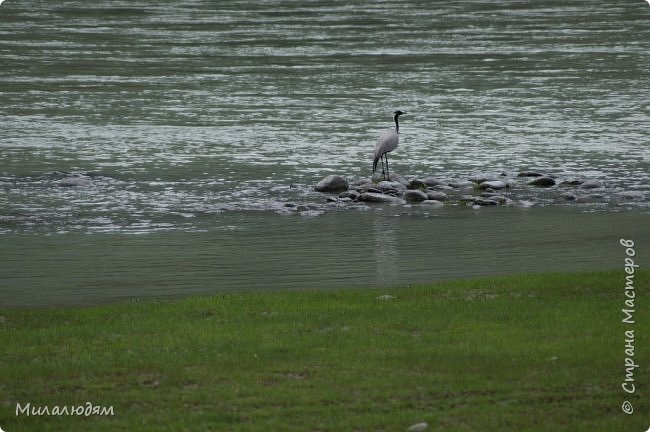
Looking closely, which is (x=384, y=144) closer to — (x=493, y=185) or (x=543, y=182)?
(x=493, y=185)

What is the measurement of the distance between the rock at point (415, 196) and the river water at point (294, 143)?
0.66m

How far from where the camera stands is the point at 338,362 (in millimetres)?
11945

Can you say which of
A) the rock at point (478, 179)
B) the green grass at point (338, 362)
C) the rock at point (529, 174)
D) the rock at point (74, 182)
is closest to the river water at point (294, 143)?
the rock at point (74, 182)

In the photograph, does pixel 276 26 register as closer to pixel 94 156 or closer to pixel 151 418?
pixel 94 156

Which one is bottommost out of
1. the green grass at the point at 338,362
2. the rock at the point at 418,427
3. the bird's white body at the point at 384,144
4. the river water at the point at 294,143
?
the river water at the point at 294,143

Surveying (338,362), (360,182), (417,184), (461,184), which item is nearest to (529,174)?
(461,184)

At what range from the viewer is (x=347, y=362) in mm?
11938

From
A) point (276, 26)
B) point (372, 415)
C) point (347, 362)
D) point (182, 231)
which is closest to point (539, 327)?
point (347, 362)

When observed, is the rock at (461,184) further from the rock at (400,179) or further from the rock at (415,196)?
the rock at (415,196)

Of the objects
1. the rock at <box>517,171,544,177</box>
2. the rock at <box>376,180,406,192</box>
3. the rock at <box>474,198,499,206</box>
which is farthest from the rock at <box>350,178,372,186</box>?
the rock at <box>517,171,544,177</box>

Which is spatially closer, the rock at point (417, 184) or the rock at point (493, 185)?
the rock at point (493, 185)

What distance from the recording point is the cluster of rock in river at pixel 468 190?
2452 centimetres

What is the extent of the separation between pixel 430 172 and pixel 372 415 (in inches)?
678

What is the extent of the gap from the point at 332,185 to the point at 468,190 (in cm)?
272
